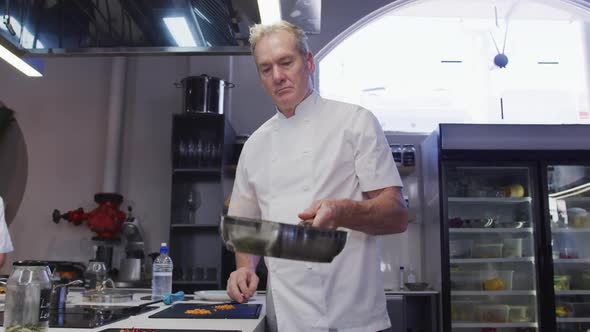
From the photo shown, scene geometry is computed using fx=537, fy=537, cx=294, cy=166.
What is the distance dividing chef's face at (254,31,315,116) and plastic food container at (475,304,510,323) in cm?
353

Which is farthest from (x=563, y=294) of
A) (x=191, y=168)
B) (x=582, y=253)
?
(x=191, y=168)

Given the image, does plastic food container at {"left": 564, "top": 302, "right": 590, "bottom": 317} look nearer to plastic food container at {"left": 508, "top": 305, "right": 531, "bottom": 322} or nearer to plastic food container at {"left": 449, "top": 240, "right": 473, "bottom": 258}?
→ plastic food container at {"left": 508, "top": 305, "right": 531, "bottom": 322}

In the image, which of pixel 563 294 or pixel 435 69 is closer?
pixel 563 294

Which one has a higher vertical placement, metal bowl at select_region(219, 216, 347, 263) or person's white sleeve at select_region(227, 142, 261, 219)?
person's white sleeve at select_region(227, 142, 261, 219)

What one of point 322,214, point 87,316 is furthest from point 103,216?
point 322,214

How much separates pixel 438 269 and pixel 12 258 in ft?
11.8

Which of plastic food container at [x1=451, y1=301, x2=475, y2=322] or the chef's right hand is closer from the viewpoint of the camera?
the chef's right hand

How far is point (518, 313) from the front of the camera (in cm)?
440

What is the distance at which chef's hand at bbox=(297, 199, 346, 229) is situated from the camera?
1106mm

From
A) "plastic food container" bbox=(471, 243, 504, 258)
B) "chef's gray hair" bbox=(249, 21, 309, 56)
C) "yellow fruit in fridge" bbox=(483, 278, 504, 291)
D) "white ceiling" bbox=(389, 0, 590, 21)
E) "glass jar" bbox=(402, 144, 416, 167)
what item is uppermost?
"white ceiling" bbox=(389, 0, 590, 21)

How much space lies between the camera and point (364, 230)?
134 centimetres

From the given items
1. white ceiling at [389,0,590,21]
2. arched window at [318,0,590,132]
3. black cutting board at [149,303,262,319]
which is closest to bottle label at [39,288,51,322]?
black cutting board at [149,303,262,319]

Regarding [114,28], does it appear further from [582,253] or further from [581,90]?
[581,90]

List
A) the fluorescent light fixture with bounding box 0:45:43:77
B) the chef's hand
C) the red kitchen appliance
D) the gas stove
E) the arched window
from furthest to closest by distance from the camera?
the arched window
the red kitchen appliance
the fluorescent light fixture with bounding box 0:45:43:77
the gas stove
the chef's hand
